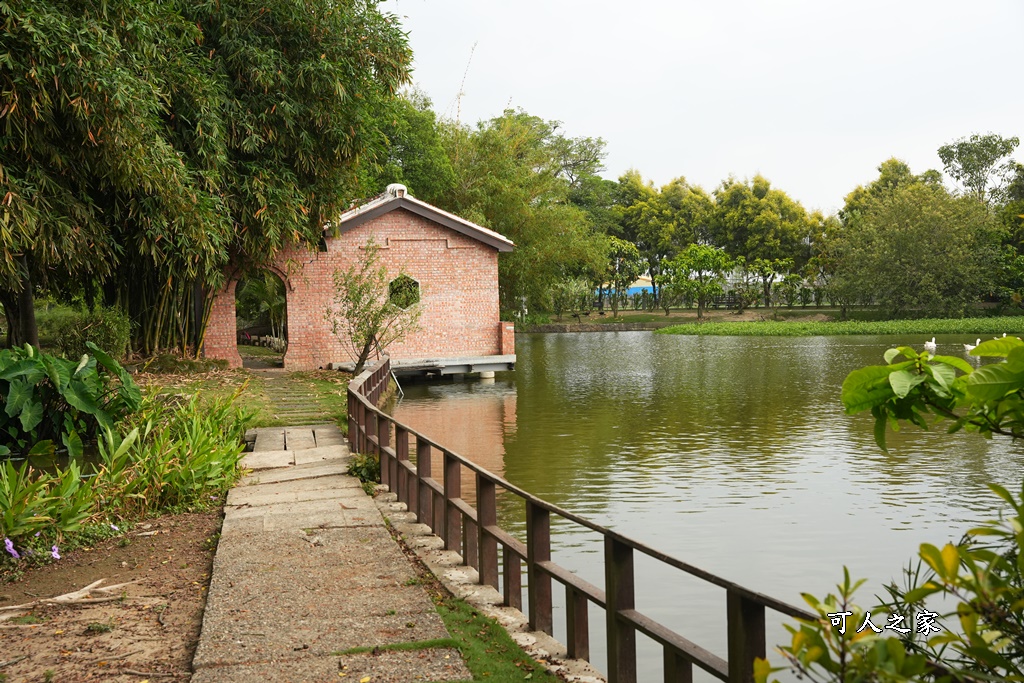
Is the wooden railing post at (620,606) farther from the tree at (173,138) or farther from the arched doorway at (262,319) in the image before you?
the arched doorway at (262,319)

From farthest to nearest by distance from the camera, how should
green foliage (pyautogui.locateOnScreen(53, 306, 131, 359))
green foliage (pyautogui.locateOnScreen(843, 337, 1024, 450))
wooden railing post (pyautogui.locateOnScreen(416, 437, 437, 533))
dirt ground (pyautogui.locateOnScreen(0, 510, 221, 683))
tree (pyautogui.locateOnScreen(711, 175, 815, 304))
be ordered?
tree (pyautogui.locateOnScreen(711, 175, 815, 304)) → green foliage (pyautogui.locateOnScreen(53, 306, 131, 359)) → wooden railing post (pyautogui.locateOnScreen(416, 437, 437, 533)) → dirt ground (pyautogui.locateOnScreen(0, 510, 221, 683)) → green foliage (pyautogui.locateOnScreen(843, 337, 1024, 450))

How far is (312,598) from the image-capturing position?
5.29m

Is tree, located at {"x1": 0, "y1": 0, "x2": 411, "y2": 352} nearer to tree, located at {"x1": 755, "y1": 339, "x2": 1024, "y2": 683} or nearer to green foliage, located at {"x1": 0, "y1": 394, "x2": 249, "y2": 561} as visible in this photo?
green foliage, located at {"x1": 0, "y1": 394, "x2": 249, "y2": 561}

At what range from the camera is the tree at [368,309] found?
2147 cm

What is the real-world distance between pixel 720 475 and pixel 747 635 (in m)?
8.55

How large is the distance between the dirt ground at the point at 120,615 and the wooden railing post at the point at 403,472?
1518 mm

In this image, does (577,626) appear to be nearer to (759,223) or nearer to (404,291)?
(404,291)

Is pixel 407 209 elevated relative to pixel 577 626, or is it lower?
elevated

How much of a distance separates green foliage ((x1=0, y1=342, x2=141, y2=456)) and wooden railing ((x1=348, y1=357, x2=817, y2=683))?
3.33m

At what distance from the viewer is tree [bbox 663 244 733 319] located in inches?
2312

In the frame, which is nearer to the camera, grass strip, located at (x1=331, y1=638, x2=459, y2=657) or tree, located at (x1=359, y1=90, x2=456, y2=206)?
grass strip, located at (x1=331, y1=638, x2=459, y2=657)

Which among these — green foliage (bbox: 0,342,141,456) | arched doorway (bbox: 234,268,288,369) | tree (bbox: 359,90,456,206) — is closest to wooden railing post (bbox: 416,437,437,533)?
green foliage (bbox: 0,342,141,456)

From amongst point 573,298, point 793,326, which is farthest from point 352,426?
point 573,298

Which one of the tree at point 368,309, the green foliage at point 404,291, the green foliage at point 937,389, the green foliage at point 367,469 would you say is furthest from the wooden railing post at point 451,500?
the green foliage at point 404,291
